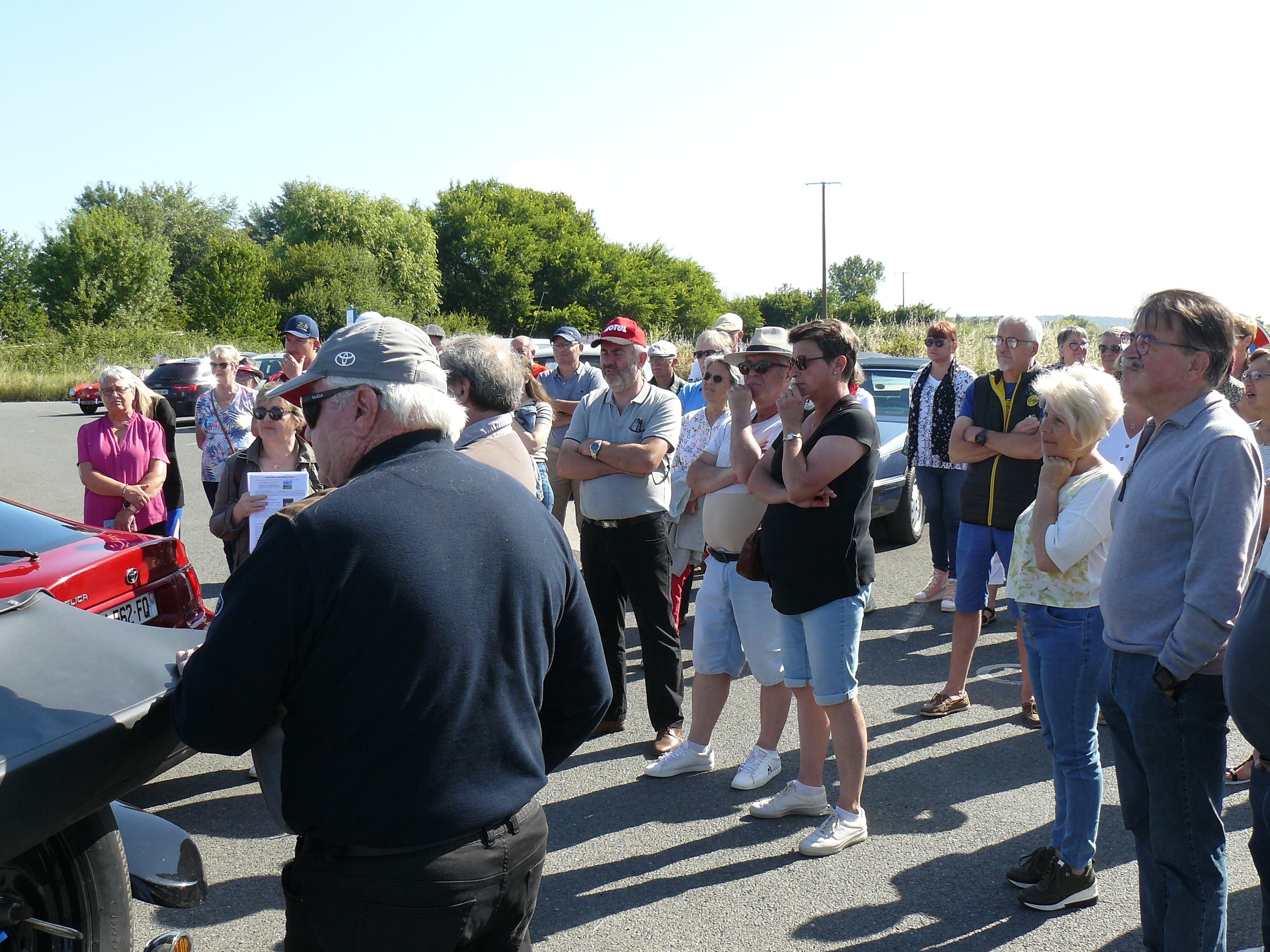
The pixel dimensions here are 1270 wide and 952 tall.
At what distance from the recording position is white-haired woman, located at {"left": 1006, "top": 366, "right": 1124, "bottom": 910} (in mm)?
3393

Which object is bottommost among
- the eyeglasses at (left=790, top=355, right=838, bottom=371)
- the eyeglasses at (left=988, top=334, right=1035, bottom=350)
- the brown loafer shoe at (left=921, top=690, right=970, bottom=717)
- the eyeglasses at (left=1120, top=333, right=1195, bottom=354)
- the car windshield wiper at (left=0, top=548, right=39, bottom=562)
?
the brown loafer shoe at (left=921, top=690, right=970, bottom=717)

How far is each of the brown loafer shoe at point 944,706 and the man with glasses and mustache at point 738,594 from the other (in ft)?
3.32

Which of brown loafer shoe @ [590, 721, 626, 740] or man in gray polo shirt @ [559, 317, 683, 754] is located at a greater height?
man in gray polo shirt @ [559, 317, 683, 754]

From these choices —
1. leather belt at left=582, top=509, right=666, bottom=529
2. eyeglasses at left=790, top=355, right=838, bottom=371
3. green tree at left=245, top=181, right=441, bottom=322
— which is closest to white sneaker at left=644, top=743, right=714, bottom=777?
leather belt at left=582, top=509, right=666, bottom=529

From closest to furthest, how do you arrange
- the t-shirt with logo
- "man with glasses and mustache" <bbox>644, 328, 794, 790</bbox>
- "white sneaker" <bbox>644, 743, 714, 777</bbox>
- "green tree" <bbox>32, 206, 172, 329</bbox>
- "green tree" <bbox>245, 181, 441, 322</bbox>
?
"man with glasses and mustache" <bbox>644, 328, 794, 790</bbox> < the t-shirt with logo < "white sneaker" <bbox>644, 743, 714, 777</bbox> < "green tree" <bbox>32, 206, 172, 329</bbox> < "green tree" <bbox>245, 181, 441, 322</bbox>

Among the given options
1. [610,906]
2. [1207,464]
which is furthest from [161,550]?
[1207,464]

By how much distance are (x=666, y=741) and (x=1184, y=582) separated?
2765 millimetres

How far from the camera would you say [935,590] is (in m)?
7.43

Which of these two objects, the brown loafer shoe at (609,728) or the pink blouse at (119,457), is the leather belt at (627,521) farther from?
the pink blouse at (119,457)

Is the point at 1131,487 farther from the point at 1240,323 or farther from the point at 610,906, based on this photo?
the point at 1240,323

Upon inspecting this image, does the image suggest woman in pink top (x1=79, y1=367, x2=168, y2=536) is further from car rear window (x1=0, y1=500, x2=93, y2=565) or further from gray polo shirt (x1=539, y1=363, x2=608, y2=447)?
gray polo shirt (x1=539, y1=363, x2=608, y2=447)

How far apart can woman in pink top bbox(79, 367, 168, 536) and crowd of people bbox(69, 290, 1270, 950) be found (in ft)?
0.06

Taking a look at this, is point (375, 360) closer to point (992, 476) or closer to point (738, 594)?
point (738, 594)

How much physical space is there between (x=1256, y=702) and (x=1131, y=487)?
2.46ft
